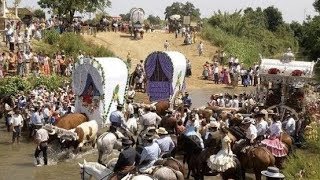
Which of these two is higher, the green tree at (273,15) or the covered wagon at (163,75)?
the green tree at (273,15)

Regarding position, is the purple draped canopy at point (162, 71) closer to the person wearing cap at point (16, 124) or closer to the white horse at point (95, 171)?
the person wearing cap at point (16, 124)

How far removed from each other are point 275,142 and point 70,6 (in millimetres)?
30204

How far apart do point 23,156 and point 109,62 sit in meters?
4.56

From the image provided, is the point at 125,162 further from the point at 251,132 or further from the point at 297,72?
the point at 297,72

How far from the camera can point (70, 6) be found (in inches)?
1608

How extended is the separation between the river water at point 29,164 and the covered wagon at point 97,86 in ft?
6.58

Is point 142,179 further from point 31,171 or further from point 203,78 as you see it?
point 203,78

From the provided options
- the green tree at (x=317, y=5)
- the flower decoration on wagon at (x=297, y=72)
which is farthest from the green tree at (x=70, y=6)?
the flower decoration on wagon at (x=297, y=72)

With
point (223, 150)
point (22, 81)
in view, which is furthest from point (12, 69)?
point (223, 150)

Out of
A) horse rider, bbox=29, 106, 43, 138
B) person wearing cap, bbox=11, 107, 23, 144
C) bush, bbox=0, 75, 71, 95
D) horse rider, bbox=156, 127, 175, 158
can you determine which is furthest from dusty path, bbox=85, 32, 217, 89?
horse rider, bbox=156, 127, 175, 158

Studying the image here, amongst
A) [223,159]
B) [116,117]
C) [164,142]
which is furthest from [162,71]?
[223,159]

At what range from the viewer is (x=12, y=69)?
27.3 metres

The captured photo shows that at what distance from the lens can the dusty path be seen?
39.1 metres

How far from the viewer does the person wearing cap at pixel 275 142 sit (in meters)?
13.2
